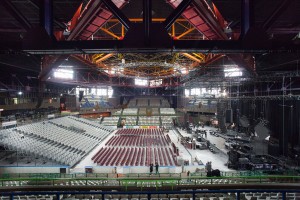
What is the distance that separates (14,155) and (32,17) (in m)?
14.6

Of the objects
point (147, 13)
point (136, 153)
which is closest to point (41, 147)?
point (136, 153)

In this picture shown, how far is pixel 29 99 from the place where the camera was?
103 ft

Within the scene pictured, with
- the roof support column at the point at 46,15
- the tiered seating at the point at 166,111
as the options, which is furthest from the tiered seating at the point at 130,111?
the roof support column at the point at 46,15

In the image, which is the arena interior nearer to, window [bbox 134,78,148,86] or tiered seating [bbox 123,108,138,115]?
window [bbox 134,78,148,86]

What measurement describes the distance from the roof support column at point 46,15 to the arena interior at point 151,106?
0.9 inches

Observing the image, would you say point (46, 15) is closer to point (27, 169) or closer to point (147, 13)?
point (147, 13)

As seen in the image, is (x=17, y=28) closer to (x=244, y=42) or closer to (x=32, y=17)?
(x=32, y=17)

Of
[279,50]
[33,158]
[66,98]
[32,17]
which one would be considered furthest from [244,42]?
[66,98]

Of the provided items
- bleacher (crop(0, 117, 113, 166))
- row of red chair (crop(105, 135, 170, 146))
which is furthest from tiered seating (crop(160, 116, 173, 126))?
bleacher (crop(0, 117, 113, 166))

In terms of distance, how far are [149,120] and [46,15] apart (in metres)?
36.0

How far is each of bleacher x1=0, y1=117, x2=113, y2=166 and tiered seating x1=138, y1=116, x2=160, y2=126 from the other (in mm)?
13589

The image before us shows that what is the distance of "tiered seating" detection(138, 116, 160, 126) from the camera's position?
38031 mm

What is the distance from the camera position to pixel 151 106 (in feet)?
154

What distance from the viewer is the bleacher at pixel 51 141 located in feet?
54.3
